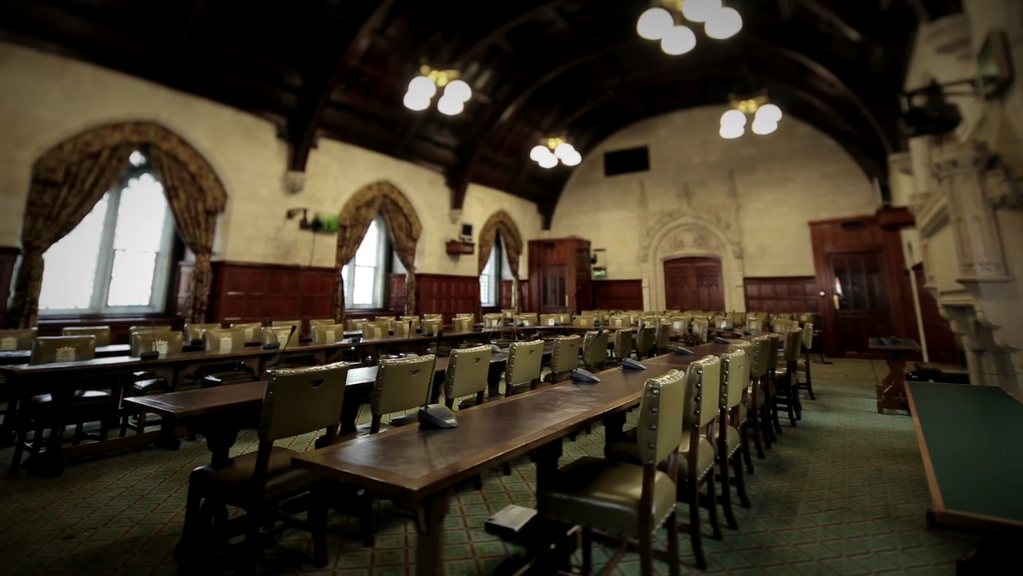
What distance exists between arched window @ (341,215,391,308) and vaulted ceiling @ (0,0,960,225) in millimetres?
2127

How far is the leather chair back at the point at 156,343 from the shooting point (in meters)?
4.12

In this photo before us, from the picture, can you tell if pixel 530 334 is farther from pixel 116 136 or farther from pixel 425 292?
pixel 116 136

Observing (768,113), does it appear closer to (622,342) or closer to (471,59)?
(471,59)

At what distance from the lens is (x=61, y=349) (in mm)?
3621

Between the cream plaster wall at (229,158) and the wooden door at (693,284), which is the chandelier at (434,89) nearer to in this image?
the cream plaster wall at (229,158)

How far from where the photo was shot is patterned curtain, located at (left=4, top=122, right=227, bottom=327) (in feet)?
18.9

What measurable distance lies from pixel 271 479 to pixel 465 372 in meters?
1.26

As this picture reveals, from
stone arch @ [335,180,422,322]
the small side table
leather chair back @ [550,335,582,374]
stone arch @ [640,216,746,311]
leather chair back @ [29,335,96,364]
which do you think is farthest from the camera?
stone arch @ [640,216,746,311]

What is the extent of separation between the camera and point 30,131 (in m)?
5.75

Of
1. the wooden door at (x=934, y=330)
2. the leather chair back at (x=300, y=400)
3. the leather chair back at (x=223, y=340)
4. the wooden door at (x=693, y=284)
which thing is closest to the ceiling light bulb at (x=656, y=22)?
the leather chair back at (x=300, y=400)

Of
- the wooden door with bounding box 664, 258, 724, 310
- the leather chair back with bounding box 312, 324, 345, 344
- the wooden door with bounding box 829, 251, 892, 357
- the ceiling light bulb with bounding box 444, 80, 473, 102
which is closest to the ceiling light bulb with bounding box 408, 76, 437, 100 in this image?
the ceiling light bulb with bounding box 444, 80, 473, 102

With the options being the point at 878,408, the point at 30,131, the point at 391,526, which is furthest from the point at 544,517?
the point at 30,131

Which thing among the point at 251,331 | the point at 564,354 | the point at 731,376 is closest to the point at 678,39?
the point at 564,354

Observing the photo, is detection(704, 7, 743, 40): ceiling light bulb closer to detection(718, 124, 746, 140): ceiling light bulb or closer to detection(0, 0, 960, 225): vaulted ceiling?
detection(0, 0, 960, 225): vaulted ceiling
